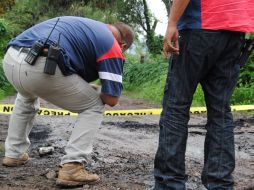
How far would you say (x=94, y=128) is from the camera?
3699 mm

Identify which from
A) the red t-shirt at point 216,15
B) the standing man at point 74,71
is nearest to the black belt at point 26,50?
the standing man at point 74,71

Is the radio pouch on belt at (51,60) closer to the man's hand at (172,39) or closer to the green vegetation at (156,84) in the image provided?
the man's hand at (172,39)

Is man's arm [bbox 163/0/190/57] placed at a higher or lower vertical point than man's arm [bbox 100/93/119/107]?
higher

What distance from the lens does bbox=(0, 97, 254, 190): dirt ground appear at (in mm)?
3760

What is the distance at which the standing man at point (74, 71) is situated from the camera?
355cm

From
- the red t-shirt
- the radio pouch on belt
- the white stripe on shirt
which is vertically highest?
the red t-shirt

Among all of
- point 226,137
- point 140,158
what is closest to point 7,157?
point 140,158

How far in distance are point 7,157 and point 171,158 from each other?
183 centimetres

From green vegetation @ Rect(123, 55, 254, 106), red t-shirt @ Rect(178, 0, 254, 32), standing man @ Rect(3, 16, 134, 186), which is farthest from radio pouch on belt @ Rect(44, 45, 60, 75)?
green vegetation @ Rect(123, 55, 254, 106)

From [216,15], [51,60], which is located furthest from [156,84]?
[216,15]

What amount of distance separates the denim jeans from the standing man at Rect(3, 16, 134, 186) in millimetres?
734

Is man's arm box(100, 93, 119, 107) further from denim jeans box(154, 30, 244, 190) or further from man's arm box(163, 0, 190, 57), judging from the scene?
man's arm box(163, 0, 190, 57)

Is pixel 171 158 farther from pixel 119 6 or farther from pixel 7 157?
pixel 119 6

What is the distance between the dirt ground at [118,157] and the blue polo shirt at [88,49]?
0.81m
